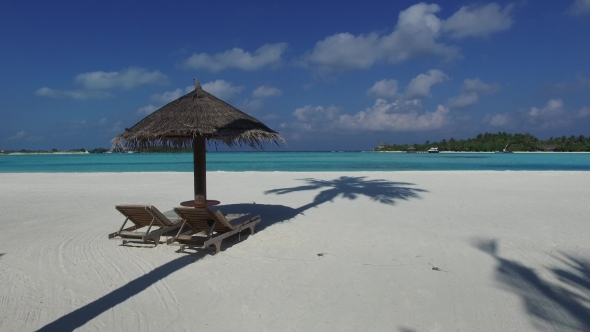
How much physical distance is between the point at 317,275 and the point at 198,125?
3150 millimetres

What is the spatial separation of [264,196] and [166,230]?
243 inches

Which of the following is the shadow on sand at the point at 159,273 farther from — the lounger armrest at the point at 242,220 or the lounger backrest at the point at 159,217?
the lounger backrest at the point at 159,217

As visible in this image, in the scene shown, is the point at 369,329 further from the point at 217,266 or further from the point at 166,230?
the point at 166,230

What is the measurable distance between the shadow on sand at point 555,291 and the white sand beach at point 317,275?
16mm

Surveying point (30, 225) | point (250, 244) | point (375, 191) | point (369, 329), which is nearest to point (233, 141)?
point (250, 244)

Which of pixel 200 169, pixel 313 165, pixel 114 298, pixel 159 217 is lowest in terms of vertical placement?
pixel 313 165

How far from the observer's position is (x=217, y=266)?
5.05 meters

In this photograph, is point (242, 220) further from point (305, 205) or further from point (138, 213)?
point (305, 205)

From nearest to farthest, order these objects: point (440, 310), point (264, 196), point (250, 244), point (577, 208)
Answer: point (440, 310)
point (250, 244)
point (577, 208)
point (264, 196)

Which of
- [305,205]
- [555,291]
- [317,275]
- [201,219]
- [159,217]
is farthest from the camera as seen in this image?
[305,205]

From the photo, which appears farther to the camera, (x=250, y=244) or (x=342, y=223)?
(x=342, y=223)

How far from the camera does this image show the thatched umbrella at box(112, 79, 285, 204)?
6.29 metres

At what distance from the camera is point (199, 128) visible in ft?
20.2

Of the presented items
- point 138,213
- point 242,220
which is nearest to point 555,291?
point 242,220
